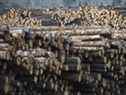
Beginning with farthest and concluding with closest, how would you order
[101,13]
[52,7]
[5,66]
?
[52,7] < [101,13] < [5,66]

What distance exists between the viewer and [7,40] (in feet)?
23.4

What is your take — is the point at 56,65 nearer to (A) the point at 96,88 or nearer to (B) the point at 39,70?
(B) the point at 39,70

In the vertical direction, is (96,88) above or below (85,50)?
below

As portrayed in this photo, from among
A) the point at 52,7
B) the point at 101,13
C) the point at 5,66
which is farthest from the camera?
the point at 52,7

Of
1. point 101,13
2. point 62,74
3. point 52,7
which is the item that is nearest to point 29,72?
point 62,74

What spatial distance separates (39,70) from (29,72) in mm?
205

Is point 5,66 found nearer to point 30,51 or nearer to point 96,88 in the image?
point 30,51

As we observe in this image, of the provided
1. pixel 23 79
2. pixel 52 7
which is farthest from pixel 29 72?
pixel 52 7

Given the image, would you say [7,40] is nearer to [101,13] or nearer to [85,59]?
[85,59]

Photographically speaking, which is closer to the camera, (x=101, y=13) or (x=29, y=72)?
(x=29, y=72)

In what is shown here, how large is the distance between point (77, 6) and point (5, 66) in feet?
23.9

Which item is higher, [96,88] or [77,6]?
[77,6]

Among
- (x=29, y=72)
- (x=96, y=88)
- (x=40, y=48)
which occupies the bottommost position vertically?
(x=96, y=88)

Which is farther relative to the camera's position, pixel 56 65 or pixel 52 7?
pixel 52 7
